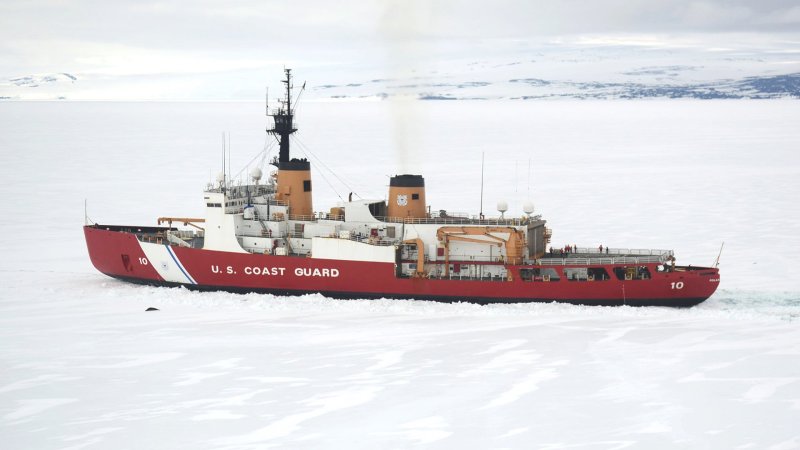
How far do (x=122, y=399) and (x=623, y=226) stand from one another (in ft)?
84.4

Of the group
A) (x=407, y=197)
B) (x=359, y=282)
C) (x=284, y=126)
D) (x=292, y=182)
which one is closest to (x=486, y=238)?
(x=407, y=197)

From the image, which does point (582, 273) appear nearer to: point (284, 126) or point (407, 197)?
point (407, 197)

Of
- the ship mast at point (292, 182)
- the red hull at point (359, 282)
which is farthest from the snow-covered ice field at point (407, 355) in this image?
the ship mast at point (292, 182)

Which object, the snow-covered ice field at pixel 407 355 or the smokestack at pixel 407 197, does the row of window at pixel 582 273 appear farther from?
the smokestack at pixel 407 197

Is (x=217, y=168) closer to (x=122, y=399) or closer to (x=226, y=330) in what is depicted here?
(x=226, y=330)

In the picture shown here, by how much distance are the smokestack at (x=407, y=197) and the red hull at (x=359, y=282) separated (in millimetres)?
2383

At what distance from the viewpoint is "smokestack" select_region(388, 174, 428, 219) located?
3109 centimetres

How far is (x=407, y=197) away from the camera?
102 ft

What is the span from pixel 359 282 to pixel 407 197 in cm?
329

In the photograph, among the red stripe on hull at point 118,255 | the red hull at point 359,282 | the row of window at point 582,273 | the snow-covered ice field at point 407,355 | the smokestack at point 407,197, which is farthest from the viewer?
the red stripe on hull at point 118,255

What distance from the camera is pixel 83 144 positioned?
283ft

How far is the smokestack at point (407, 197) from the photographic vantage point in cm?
3109

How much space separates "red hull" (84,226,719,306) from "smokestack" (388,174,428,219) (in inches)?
93.8

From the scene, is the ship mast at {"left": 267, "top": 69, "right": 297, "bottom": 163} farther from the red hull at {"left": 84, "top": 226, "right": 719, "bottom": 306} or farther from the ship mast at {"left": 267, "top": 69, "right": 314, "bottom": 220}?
the red hull at {"left": 84, "top": 226, "right": 719, "bottom": 306}
